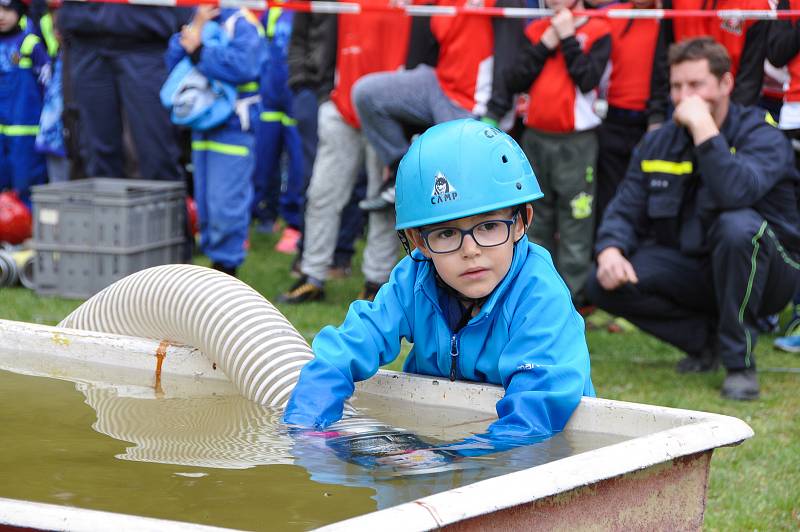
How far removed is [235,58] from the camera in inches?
344

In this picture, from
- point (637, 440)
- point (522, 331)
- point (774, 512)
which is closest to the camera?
point (637, 440)

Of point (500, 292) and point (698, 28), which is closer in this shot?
point (500, 292)

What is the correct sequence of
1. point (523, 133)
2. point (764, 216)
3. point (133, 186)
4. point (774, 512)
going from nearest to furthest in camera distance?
point (774, 512), point (764, 216), point (523, 133), point (133, 186)

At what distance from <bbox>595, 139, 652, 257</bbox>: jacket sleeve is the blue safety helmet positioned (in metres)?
3.07

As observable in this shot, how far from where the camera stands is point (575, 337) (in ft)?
12.9

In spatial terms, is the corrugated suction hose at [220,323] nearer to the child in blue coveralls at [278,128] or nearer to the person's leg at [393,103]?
the person's leg at [393,103]

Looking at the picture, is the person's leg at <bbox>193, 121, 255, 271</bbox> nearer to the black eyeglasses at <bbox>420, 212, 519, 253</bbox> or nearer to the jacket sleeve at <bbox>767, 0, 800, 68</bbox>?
the jacket sleeve at <bbox>767, 0, 800, 68</bbox>

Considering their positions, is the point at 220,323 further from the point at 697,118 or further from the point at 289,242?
the point at 289,242

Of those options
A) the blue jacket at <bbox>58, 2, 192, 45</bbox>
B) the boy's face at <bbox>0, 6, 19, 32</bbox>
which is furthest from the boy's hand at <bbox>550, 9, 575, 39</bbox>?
the boy's face at <bbox>0, 6, 19, 32</bbox>

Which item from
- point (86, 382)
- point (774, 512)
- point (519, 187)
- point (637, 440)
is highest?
point (519, 187)

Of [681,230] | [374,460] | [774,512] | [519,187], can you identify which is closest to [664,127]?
[681,230]

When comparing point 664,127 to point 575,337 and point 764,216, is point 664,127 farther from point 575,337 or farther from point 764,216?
point 575,337

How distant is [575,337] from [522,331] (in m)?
0.17

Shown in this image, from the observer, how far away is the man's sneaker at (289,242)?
452 inches
